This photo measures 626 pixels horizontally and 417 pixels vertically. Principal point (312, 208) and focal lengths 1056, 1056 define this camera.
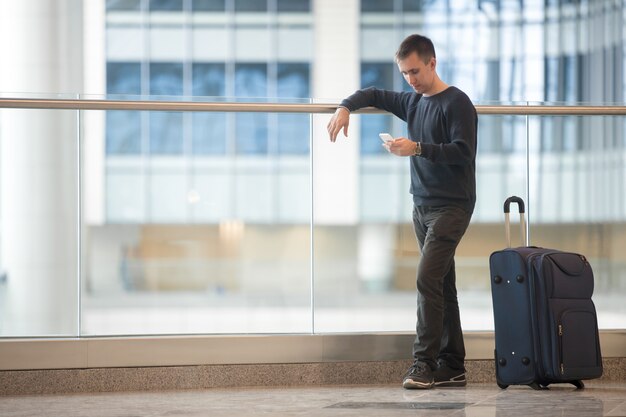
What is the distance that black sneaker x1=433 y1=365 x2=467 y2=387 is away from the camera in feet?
11.8

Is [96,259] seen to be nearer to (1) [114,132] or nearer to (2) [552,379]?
(1) [114,132]

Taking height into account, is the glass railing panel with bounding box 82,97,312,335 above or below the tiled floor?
above

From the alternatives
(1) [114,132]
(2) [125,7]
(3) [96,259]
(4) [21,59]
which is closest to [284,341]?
(3) [96,259]

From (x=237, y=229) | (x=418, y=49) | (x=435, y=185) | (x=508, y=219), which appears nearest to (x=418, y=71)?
(x=418, y=49)

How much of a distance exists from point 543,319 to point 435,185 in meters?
0.57

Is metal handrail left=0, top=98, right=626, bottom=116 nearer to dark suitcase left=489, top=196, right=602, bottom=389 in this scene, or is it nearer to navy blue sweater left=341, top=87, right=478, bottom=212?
navy blue sweater left=341, top=87, right=478, bottom=212

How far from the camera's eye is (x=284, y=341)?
379cm

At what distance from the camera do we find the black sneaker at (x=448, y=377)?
3.60 meters

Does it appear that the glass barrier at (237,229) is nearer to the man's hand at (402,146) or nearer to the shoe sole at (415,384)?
the shoe sole at (415,384)

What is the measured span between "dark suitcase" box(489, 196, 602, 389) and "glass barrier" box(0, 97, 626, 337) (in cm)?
55

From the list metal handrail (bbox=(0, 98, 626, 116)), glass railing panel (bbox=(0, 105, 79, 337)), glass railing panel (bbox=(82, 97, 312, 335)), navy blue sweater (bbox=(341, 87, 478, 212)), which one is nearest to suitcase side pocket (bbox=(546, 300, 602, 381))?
navy blue sweater (bbox=(341, 87, 478, 212))

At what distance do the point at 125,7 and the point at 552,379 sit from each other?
74.3 ft

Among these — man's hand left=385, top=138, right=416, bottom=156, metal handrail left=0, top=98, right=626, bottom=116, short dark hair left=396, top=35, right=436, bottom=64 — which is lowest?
man's hand left=385, top=138, right=416, bottom=156

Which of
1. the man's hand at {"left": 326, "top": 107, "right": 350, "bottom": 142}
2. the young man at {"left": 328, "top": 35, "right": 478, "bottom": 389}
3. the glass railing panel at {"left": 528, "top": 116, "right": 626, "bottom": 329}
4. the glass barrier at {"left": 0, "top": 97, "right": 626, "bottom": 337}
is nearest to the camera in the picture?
the young man at {"left": 328, "top": 35, "right": 478, "bottom": 389}
